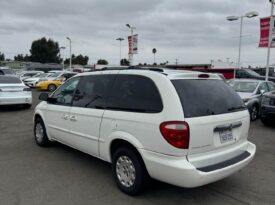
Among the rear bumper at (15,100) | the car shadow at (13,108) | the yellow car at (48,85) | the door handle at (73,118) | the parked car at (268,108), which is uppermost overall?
the door handle at (73,118)

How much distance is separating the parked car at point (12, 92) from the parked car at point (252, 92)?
8770 mm

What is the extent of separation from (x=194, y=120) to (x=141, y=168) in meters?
0.94

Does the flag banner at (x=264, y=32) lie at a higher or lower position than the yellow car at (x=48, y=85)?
higher

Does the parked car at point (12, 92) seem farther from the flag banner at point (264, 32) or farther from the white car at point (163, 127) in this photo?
the flag banner at point (264, 32)

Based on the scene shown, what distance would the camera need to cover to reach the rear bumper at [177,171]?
3.38 meters

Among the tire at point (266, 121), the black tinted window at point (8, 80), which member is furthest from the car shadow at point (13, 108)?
the tire at point (266, 121)

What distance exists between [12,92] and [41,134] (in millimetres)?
6833

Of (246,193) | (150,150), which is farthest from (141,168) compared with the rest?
(246,193)

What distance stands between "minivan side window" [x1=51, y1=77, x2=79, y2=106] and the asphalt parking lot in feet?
3.57

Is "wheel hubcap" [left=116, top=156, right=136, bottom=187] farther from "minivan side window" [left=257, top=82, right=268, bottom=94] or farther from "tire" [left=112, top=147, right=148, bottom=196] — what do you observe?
"minivan side window" [left=257, top=82, right=268, bottom=94]

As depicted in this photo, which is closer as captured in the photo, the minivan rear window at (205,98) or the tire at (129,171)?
the minivan rear window at (205,98)

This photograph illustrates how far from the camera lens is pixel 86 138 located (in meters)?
4.71

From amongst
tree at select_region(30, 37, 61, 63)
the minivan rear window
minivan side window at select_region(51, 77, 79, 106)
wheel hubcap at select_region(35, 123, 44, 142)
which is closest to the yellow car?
wheel hubcap at select_region(35, 123, 44, 142)

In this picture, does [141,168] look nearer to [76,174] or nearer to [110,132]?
[110,132]
